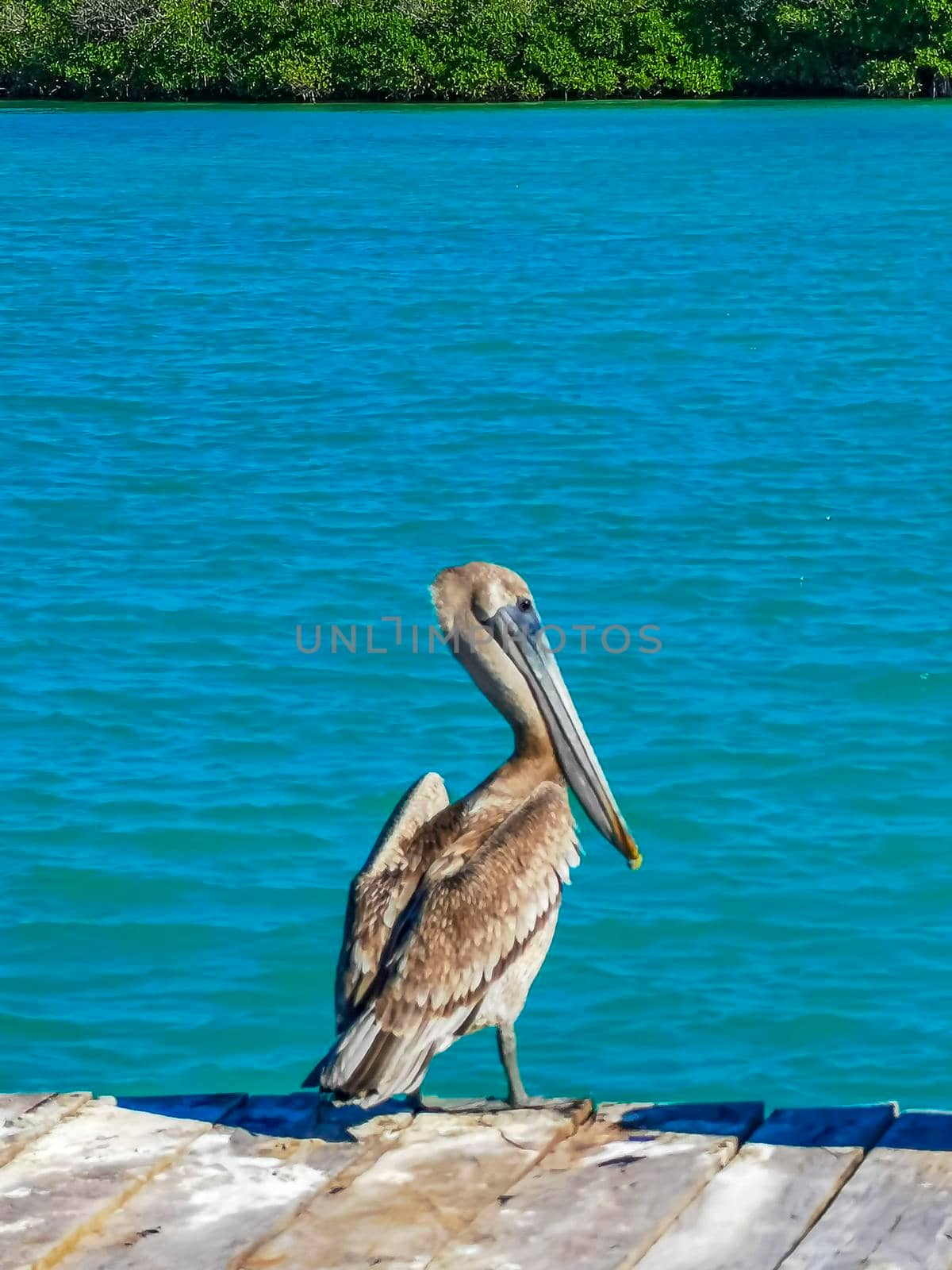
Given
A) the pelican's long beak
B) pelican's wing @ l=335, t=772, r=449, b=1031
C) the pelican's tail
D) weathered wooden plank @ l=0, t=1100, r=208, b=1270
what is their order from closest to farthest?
weathered wooden plank @ l=0, t=1100, r=208, b=1270 < the pelican's tail < pelican's wing @ l=335, t=772, r=449, b=1031 < the pelican's long beak

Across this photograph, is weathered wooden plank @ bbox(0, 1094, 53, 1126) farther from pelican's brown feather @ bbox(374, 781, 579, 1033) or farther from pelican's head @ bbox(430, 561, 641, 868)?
pelican's head @ bbox(430, 561, 641, 868)

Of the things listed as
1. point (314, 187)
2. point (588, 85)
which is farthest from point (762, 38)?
point (314, 187)

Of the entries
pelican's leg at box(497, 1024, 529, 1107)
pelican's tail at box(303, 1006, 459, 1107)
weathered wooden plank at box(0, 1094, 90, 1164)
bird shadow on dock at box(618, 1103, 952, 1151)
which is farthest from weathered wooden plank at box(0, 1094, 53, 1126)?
bird shadow on dock at box(618, 1103, 952, 1151)

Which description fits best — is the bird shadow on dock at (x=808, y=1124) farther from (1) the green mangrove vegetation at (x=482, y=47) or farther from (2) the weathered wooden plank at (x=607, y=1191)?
(1) the green mangrove vegetation at (x=482, y=47)

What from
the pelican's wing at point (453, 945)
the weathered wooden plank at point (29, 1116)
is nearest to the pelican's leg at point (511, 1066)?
the pelican's wing at point (453, 945)

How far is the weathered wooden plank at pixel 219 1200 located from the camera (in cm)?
350

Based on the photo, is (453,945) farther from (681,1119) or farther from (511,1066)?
(681,1119)

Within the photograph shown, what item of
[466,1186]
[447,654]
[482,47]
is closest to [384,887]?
[466,1186]

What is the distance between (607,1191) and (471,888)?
30.5 inches

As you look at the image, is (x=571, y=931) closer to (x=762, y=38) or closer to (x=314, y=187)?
(x=314, y=187)

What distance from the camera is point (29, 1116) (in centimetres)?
409

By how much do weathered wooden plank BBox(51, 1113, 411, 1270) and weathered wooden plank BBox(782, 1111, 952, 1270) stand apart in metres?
0.95

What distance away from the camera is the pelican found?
4.03m

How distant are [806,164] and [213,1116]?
93.6ft
